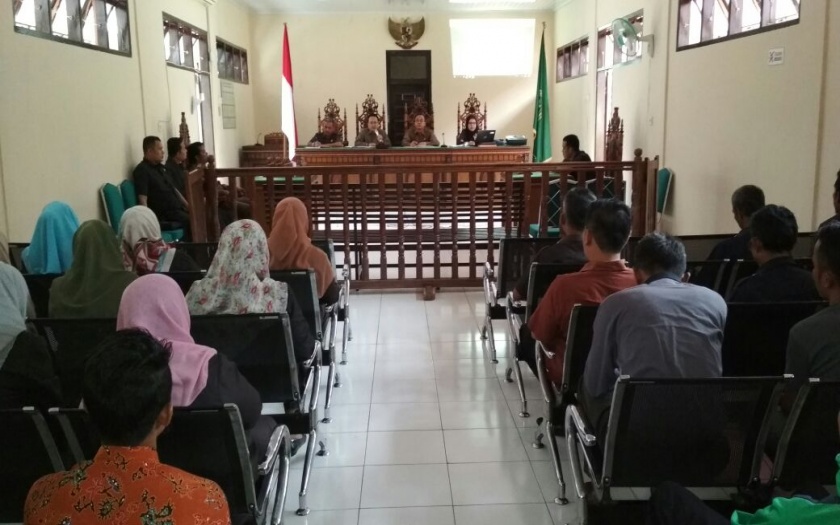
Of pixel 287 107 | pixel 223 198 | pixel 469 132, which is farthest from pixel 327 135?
pixel 223 198

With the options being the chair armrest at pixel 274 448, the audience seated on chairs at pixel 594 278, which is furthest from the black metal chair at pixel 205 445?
the audience seated on chairs at pixel 594 278

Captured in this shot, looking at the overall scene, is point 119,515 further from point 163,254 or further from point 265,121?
point 265,121

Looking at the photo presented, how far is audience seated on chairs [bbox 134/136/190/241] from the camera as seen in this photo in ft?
19.9

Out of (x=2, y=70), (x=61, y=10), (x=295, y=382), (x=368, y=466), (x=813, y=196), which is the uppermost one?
(x=61, y=10)

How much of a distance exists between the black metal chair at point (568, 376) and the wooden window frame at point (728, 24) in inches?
135

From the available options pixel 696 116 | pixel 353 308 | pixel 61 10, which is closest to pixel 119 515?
pixel 353 308

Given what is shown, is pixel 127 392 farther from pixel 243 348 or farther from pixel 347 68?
pixel 347 68

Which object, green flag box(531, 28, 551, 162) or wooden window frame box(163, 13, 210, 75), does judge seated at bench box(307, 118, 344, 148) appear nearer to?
wooden window frame box(163, 13, 210, 75)

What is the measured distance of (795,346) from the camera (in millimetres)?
1844

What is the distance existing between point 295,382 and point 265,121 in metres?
10.5

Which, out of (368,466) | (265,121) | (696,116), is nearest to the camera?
(368,466)

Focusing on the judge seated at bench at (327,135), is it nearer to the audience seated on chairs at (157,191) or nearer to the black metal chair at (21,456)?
the audience seated on chairs at (157,191)

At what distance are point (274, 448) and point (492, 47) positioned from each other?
37.3 ft

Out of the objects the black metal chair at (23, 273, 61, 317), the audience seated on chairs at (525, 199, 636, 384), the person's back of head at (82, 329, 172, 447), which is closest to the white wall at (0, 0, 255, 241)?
the black metal chair at (23, 273, 61, 317)
